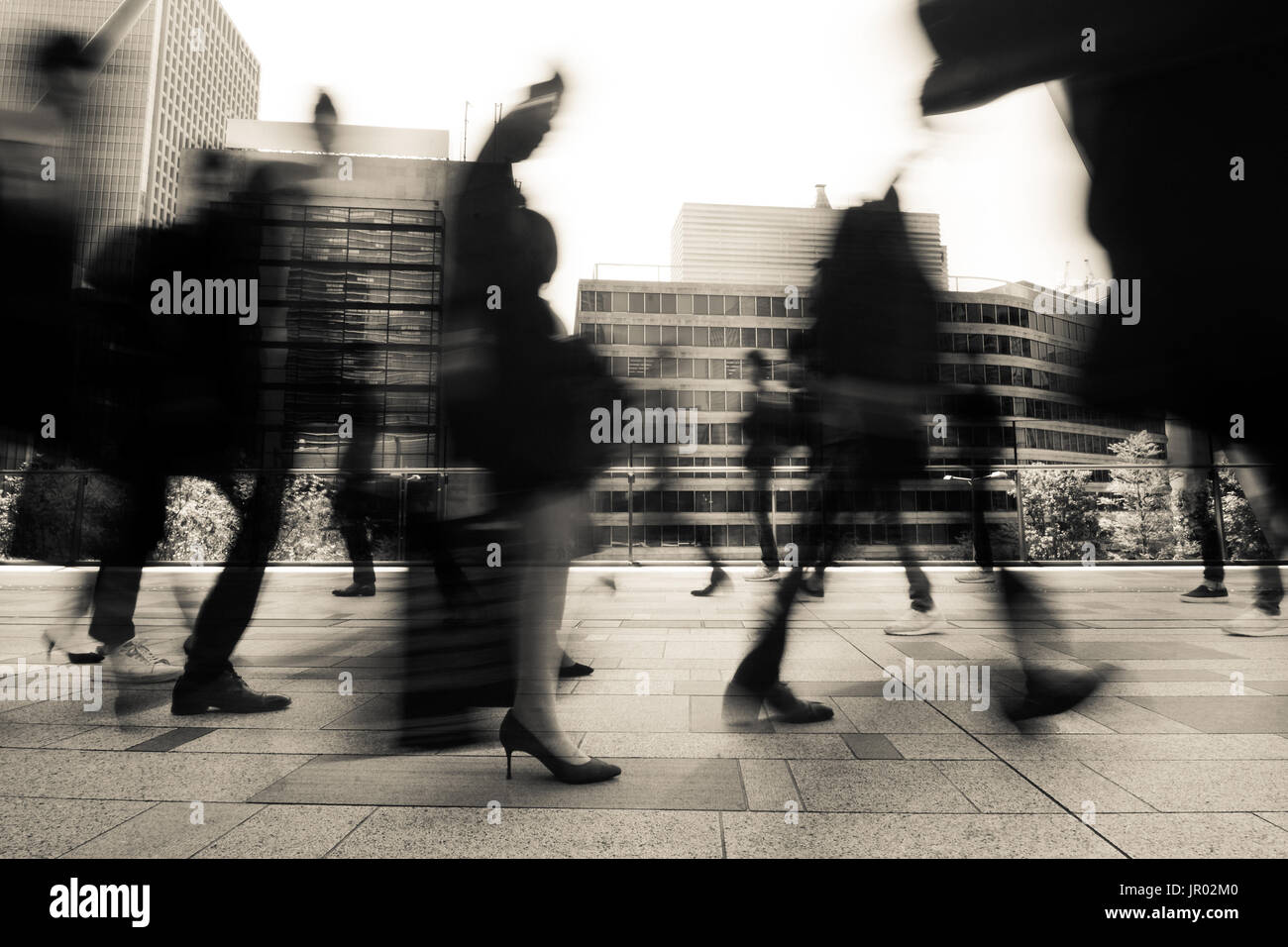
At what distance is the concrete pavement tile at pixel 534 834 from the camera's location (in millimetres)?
1281

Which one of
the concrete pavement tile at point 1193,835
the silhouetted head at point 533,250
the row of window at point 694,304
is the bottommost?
the concrete pavement tile at point 1193,835

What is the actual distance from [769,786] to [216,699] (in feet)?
6.38

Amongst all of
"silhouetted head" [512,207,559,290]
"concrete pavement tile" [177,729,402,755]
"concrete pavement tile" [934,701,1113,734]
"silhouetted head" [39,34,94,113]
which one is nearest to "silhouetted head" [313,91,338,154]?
"silhouetted head" [39,34,94,113]

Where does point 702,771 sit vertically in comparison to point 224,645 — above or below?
below

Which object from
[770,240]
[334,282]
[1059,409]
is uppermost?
[334,282]

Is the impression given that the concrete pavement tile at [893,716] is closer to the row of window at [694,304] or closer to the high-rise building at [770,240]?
the high-rise building at [770,240]

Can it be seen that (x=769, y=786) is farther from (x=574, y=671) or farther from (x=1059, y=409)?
(x=574, y=671)

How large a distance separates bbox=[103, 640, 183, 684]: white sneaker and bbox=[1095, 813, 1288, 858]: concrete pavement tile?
3331 millimetres

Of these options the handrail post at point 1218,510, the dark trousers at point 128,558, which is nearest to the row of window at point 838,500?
the handrail post at point 1218,510

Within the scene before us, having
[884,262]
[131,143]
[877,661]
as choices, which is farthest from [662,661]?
[131,143]

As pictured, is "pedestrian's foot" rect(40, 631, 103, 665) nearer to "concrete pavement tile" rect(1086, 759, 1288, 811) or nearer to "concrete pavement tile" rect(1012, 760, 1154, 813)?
"concrete pavement tile" rect(1012, 760, 1154, 813)

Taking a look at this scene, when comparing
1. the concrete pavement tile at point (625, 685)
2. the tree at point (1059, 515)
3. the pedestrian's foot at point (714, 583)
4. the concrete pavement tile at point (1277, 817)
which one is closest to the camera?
the concrete pavement tile at point (1277, 817)

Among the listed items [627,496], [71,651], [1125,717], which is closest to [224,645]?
[71,651]

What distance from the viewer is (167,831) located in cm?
137
